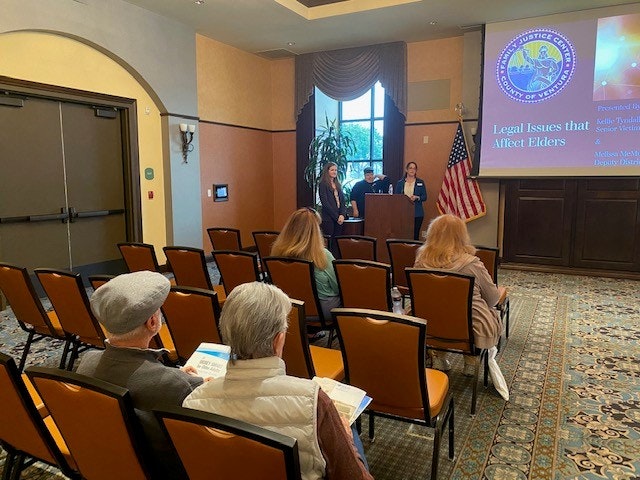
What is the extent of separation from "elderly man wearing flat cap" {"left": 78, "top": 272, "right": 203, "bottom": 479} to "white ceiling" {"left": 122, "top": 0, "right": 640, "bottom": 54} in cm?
572

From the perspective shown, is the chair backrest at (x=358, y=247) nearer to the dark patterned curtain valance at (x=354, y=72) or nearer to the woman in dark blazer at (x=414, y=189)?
the woman in dark blazer at (x=414, y=189)

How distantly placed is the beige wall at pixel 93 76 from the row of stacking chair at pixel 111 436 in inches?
186

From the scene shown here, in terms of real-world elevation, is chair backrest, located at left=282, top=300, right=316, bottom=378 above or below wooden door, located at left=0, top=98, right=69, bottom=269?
below

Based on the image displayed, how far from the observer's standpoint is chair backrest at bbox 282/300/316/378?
1972 mm

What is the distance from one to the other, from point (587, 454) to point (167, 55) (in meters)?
6.82

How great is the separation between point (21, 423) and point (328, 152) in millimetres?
7374

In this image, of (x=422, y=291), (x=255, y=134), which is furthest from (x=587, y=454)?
(x=255, y=134)

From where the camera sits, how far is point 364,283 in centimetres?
304

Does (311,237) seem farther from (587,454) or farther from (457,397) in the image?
(587,454)

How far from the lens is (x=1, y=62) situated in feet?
16.1

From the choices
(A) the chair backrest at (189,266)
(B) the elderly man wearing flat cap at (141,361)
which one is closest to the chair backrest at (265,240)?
(A) the chair backrest at (189,266)

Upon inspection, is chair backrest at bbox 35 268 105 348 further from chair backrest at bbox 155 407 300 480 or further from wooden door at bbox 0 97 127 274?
wooden door at bbox 0 97 127 274

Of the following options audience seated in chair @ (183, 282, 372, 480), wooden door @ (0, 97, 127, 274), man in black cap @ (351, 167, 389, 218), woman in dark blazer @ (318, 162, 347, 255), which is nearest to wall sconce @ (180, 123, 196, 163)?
wooden door @ (0, 97, 127, 274)

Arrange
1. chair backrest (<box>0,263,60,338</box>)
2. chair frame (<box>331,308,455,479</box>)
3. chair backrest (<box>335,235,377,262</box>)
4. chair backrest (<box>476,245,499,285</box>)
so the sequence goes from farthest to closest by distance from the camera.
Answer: chair backrest (<box>335,235,377,262</box>)
chair backrest (<box>476,245,499,285</box>)
chair backrest (<box>0,263,60,338</box>)
chair frame (<box>331,308,455,479</box>)
